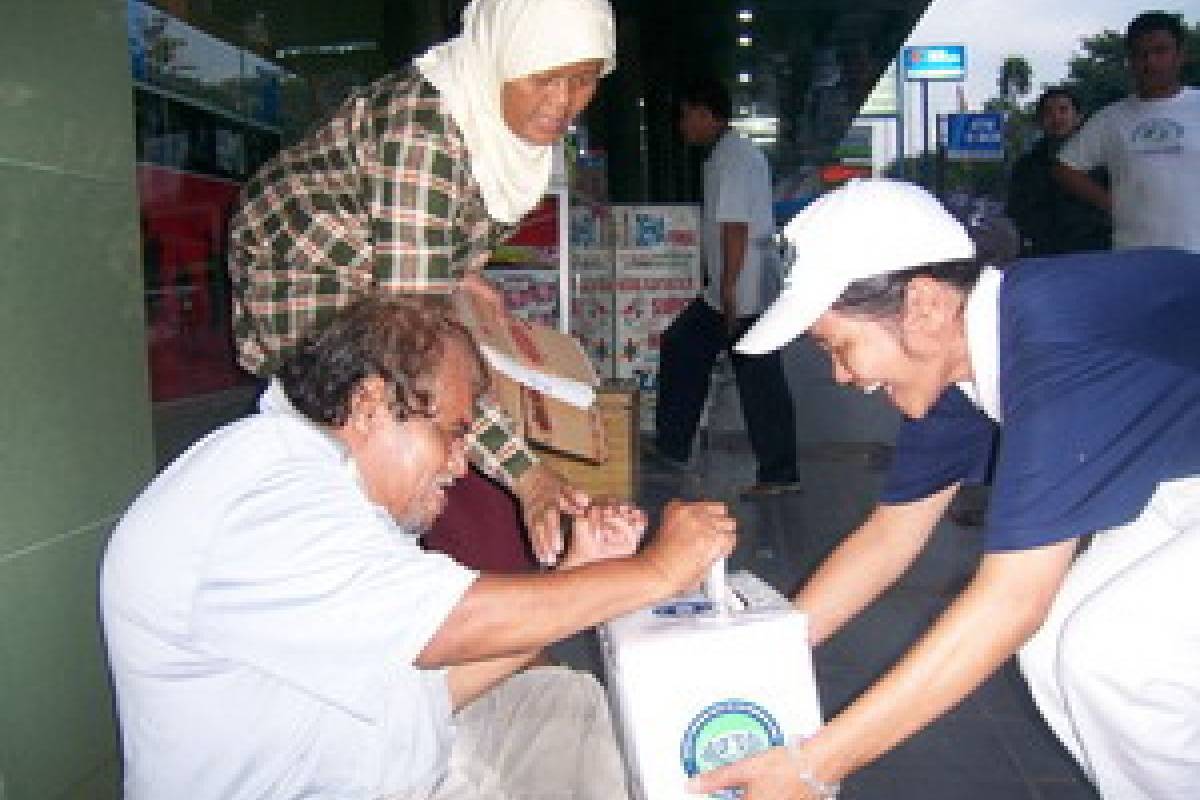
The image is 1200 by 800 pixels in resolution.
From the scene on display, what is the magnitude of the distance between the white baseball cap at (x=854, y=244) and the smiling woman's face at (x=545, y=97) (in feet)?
1.83

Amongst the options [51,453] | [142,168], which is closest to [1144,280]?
[51,453]

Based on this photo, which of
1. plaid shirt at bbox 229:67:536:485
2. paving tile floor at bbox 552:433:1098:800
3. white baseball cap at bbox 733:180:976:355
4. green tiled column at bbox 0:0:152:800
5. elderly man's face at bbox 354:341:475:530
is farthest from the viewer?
paving tile floor at bbox 552:433:1098:800

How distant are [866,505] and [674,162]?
61.0ft

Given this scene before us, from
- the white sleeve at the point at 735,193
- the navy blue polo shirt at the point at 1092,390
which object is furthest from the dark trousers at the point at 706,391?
the navy blue polo shirt at the point at 1092,390

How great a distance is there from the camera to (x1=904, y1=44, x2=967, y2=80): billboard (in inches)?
950

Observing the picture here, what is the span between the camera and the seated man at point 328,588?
1308mm

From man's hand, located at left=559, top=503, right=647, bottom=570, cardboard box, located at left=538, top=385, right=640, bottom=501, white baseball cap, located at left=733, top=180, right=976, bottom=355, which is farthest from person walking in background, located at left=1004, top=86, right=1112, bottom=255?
man's hand, located at left=559, top=503, right=647, bottom=570

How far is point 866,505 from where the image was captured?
5664 millimetres

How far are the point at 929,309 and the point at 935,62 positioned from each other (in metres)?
25.0

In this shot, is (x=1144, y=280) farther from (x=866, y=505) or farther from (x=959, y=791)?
(x=866, y=505)

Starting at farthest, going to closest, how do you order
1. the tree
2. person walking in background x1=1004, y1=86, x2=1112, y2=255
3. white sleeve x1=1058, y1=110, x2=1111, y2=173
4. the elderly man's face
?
1. the tree
2. person walking in background x1=1004, y1=86, x2=1112, y2=255
3. white sleeve x1=1058, y1=110, x2=1111, y2=173
4. the elderly man's face

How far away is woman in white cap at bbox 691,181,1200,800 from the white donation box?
1.3 inches

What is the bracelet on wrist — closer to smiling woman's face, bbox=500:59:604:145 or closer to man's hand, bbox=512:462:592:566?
man's hand, bbox=512:462:592:566

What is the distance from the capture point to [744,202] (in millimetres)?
5902
